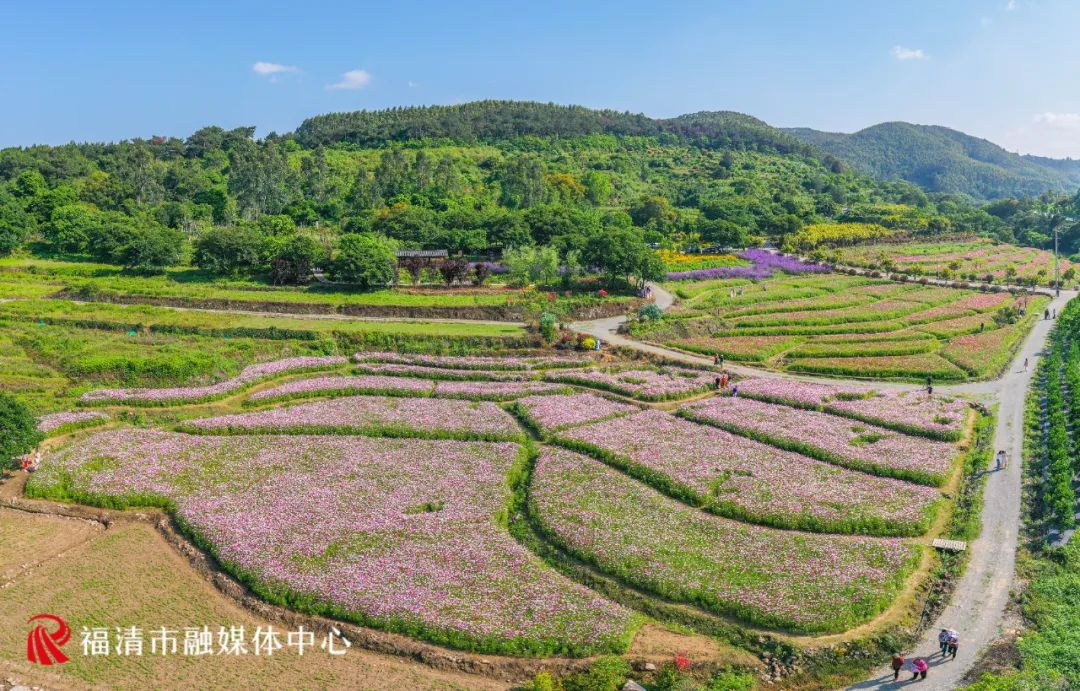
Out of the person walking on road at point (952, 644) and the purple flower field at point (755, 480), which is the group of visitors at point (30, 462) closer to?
the purple flower field at point (755, 480)

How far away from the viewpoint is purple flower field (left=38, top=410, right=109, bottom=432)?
134 feet

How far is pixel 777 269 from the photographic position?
92250mm

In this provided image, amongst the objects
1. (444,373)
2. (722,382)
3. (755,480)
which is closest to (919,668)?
(755,480)

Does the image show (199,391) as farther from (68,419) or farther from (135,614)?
(135,614)

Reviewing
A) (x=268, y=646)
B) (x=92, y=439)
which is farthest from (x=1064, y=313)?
(x=92, y=439)

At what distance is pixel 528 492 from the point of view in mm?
33844

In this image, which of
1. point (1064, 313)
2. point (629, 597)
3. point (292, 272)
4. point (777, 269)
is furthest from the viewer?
point (777, 269)

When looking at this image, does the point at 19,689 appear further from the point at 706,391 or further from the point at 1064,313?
the point at 1064,313

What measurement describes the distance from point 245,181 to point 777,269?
87.0m

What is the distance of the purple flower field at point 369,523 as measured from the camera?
2397 centimetres

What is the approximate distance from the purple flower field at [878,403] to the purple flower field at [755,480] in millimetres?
7187

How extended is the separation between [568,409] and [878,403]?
19.8 m

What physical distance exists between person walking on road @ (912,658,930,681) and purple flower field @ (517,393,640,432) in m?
22.8

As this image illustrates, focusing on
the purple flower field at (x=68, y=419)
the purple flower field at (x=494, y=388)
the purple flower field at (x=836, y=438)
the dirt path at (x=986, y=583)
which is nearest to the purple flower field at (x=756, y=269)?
the purple flower field at (x=494, y=388)
